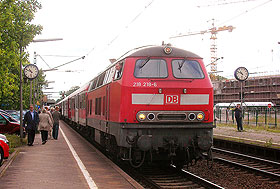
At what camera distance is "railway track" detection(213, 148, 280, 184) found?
11023 mm

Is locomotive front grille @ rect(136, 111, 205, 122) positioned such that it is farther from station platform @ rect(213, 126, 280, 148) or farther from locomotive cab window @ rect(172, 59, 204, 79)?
station platform @ rect(213, 126, 280, 148)

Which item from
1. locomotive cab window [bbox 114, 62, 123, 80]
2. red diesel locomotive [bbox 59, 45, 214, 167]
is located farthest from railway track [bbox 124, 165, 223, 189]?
locomotive cab window [bbox 114, 62, 123, 80]

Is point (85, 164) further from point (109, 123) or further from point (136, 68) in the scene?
point (136, 68)

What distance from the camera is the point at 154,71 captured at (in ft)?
34.8

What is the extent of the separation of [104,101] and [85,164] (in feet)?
8.00

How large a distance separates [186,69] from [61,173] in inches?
168

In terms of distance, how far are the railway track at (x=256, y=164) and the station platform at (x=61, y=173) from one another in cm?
403

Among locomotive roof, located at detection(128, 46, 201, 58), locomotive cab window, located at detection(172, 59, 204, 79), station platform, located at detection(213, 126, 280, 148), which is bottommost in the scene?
station platform, located at detection(213, 126, 280, 148)

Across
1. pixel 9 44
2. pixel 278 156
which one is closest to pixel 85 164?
pixel 278 156

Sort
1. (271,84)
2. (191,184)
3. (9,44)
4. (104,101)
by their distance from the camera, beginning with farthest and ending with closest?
(271,84), (9,44), (104,101), (191,184)

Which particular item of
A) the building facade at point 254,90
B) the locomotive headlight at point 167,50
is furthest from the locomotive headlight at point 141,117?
the building facade at point 254,90

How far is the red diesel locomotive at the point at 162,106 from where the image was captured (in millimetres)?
10078

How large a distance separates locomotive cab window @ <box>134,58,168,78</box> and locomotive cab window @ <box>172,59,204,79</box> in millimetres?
302

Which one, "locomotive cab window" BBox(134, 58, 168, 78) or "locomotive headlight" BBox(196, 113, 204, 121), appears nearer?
"locomotive headlight" BBox(196, 113, 204, 121)
